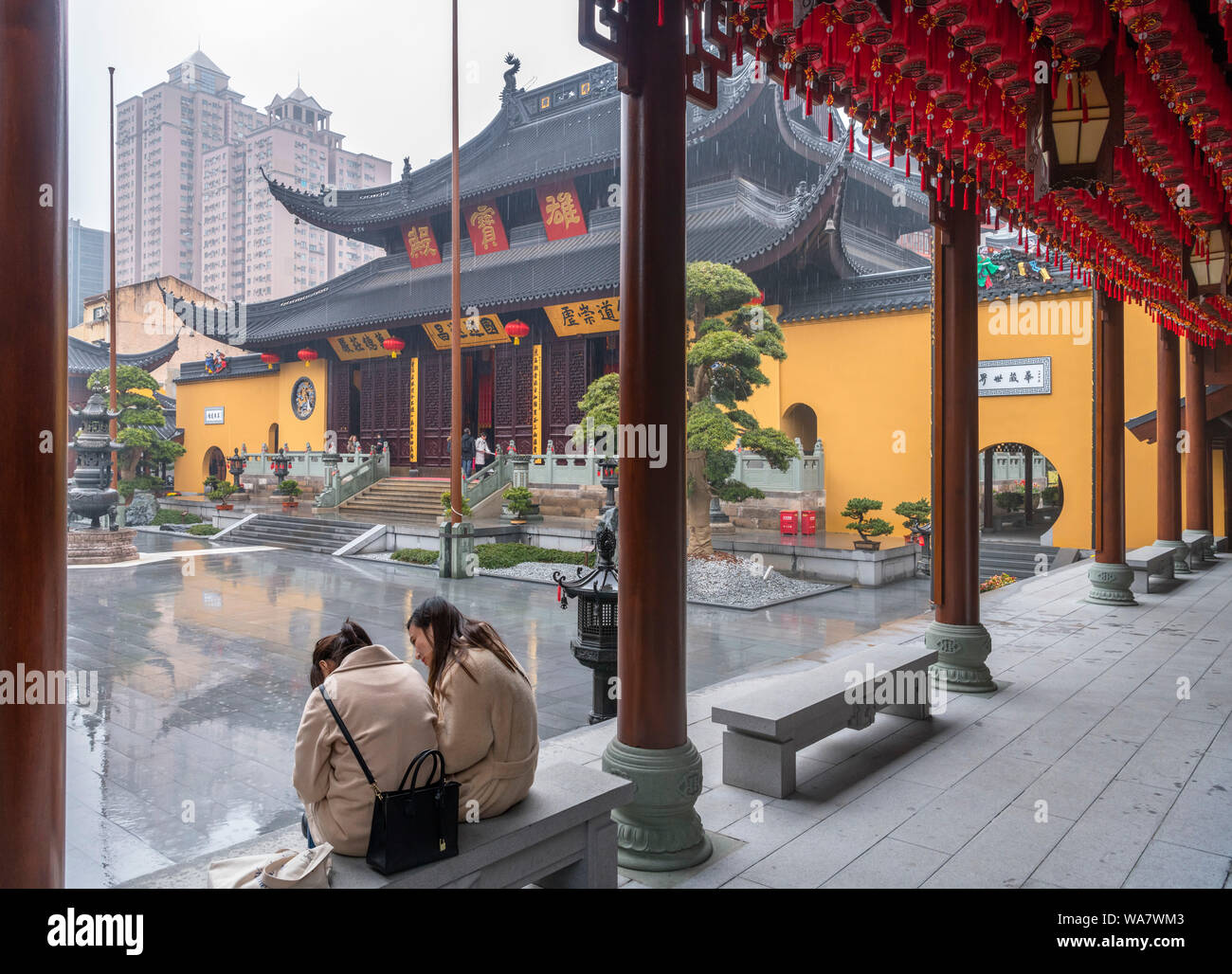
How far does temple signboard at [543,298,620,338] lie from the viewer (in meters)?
18.7

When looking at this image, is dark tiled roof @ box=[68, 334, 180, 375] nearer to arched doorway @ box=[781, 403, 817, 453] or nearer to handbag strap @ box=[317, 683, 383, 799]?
arched doorway @ box=[781, 403, 817, 453]

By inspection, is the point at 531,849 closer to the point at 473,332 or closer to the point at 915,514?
the point at 915,514

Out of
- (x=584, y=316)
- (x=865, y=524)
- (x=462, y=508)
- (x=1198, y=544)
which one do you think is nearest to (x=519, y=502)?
(x=462, y=508)

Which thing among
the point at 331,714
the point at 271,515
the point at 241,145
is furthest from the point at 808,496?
the point at 241,145

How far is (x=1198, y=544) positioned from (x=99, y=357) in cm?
3088

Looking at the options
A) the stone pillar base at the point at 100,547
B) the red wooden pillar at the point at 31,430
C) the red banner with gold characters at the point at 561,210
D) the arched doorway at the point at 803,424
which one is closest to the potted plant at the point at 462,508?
the stone pillar base at the point at 100,547

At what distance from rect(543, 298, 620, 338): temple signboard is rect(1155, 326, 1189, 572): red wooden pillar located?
34.4 feet

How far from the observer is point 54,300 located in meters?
1.89

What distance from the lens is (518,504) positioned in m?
16.7

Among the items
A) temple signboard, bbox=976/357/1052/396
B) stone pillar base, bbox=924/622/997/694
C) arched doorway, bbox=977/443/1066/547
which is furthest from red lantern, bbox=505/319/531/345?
stone pillar base, bbox=924/622/997/694

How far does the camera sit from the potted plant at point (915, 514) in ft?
45.8
